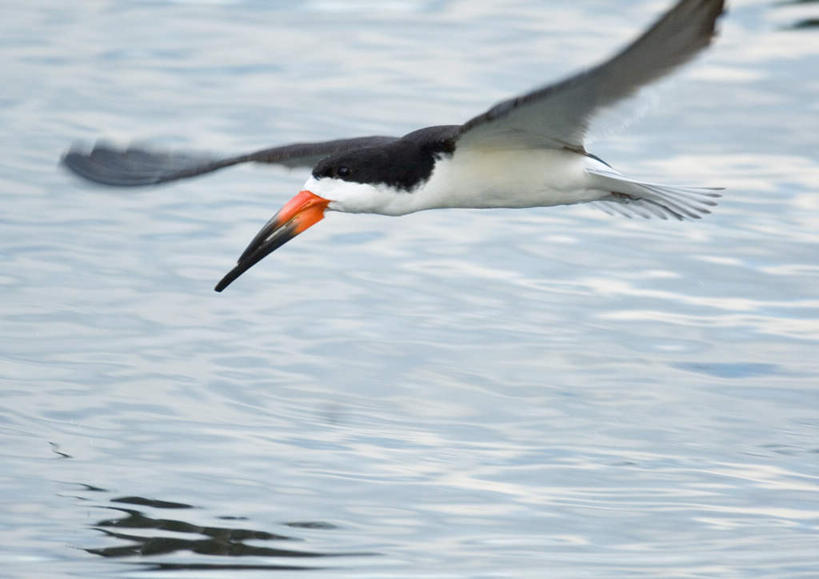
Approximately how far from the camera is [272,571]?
289 inches

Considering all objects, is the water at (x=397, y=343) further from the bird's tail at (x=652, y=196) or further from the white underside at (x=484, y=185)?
the white underside at (x=484, y=185)

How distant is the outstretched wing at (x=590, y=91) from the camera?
280 inches

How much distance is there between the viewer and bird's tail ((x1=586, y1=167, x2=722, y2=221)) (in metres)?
8.66

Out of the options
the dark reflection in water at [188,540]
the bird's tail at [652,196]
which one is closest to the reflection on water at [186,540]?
the dark reflection in water at [188,540]

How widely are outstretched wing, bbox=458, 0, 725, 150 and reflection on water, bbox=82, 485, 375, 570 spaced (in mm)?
1978

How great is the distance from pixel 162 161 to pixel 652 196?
282 cm

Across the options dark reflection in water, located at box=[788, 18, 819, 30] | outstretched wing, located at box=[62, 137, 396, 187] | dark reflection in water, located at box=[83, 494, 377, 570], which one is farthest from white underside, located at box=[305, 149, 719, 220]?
dark reflection in water, located at box=[788, 18, 819, 30]

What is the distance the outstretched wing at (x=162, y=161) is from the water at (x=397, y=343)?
0.91 meters

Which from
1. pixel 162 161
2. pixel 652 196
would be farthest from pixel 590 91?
pixel 162 161

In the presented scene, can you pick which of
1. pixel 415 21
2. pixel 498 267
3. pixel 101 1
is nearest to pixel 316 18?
pixel 415 21

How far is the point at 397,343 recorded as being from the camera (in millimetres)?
10141

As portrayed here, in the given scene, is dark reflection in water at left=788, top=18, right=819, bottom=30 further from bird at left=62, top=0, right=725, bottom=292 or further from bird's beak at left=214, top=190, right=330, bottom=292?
bird's beak at left=214, top=190, right=330, bottom=292

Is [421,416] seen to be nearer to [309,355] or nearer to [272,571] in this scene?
[309,355]

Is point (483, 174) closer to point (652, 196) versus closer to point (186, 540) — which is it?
point (652, 196)
